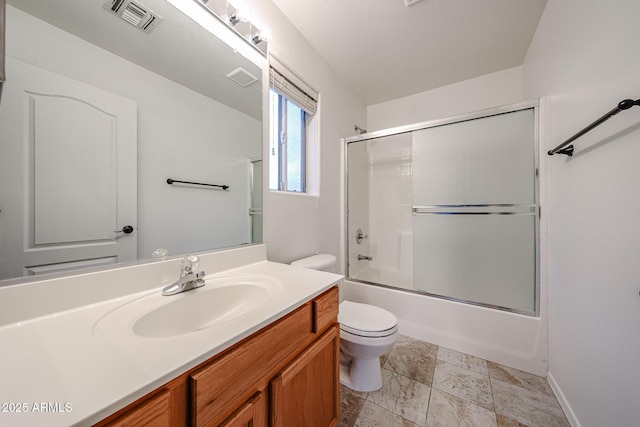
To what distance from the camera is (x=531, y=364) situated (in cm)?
151

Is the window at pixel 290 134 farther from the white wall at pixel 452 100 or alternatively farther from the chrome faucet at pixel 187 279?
the white wall at pixel 452 100

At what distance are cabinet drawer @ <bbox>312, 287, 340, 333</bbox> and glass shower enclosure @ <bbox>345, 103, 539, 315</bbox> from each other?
4.04 ft

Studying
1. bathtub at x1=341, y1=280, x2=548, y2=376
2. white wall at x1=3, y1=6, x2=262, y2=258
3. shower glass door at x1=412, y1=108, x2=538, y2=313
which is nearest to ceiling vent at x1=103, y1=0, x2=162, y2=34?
white wall at x1=3, y1=6, x2=262, y2=258

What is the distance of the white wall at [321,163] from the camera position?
146cm

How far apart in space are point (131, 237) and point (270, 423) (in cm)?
79

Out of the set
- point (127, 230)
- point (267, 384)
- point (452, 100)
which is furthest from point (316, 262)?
point (452, 100)

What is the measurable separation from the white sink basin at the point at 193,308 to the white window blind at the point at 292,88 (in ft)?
4.07

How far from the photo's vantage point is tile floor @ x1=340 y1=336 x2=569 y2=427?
3.84 feet

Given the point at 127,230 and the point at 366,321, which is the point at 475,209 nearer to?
the point at 366,321

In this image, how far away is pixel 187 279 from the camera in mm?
863

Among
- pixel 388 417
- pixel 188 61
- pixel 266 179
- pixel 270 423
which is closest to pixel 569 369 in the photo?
pixel 388 417

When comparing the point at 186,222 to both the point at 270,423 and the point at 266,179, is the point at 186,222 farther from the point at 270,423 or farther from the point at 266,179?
the point at 270,423

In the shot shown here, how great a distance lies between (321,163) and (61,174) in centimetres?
150

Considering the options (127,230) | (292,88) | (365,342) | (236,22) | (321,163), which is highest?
(236,22)
